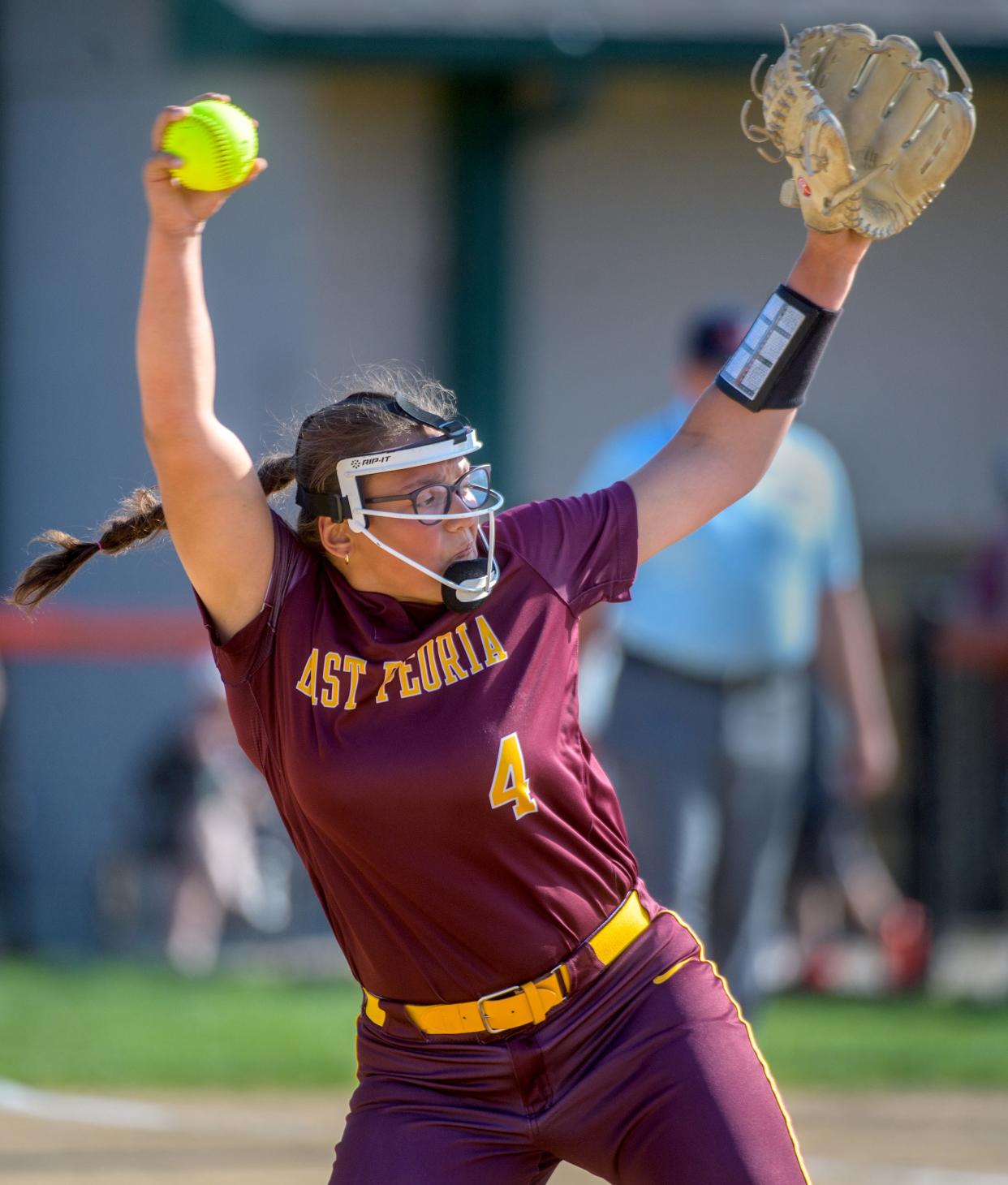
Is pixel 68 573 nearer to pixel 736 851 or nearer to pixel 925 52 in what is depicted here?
pixel 736 851

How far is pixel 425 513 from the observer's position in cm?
326

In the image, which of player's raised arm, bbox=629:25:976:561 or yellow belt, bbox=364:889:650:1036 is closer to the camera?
yellow belt, bbox=364:889:650:1036

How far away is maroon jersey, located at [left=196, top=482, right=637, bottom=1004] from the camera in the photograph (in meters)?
3.11

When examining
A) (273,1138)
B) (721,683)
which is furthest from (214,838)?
(721,683)

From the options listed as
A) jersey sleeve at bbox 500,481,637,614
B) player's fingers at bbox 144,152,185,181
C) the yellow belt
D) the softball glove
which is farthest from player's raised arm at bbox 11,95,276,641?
the softball glove

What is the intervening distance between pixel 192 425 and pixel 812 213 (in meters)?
1.29

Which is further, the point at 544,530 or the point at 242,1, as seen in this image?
the point at 242,1

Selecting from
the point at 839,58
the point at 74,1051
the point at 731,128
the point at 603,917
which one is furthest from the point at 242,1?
the point at 603,917

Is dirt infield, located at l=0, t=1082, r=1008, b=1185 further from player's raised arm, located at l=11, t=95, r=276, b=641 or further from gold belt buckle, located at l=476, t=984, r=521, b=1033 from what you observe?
player's raised arm, located at l=11, t=95, r=276, b=641

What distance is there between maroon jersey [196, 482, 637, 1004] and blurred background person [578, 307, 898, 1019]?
2.28 m

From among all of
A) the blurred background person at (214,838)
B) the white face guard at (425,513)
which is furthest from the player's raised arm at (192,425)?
the blurred background person at (214,838)

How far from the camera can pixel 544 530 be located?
11.2 ft

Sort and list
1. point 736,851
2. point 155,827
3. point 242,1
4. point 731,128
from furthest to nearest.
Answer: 1. point 731,128
2. point 242,1
3. point 155,827
4. point 736,851

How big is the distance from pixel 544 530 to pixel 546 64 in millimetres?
7909
